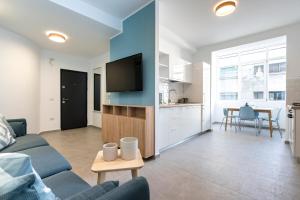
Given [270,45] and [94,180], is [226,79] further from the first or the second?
[94,180]

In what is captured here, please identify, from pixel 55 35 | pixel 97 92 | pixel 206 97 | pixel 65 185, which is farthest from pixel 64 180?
pixel 97 92

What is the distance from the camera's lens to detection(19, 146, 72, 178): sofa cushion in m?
1.27

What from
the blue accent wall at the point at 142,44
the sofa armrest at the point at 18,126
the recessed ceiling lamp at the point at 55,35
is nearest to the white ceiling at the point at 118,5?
the blue accent wall at the point at 142,44

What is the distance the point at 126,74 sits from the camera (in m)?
3.07

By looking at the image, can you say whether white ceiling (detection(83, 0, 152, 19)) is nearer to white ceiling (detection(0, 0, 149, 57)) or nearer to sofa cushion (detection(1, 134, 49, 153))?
white ceiling (detection(0, 0, 149, 57))

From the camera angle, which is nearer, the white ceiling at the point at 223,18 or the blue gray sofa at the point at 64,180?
the blue gray sofa at the point at 64,180

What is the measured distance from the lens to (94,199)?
64 cm

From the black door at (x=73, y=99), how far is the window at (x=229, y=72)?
525 centimetres

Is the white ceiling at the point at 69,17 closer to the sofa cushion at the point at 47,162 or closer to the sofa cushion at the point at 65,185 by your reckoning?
the sofa cushion at the point at 47,162

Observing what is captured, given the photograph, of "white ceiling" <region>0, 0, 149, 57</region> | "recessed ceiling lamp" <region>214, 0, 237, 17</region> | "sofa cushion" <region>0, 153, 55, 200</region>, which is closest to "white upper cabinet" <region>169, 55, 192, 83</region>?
"recessed ceiling lamp" <region>214, 0, 237, 17</region>

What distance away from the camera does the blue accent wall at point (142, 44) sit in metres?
2.75

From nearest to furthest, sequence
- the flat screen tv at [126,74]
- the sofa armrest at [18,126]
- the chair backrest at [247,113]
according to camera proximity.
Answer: the sofa armrest at [18,126] < the flat screen tv at [126,74] < the chair backrest at [247,113]

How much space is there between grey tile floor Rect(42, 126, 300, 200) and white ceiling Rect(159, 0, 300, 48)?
2.79 m

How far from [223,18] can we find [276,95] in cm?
336
